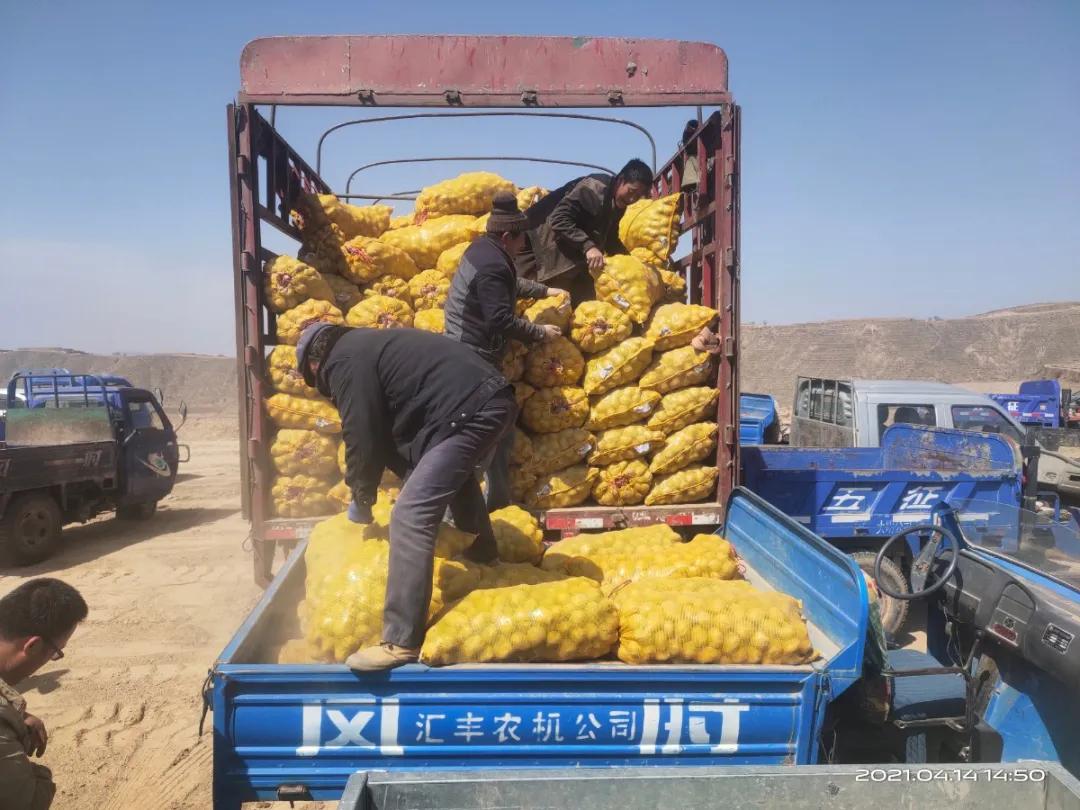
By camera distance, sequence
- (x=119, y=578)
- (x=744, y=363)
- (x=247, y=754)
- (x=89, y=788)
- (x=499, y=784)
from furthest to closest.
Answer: (x=744, y=363), (x=119, y=578), (x=89, y=788), (x=247, y=754), (x=499, y=784)

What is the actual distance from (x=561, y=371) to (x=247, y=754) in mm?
2744

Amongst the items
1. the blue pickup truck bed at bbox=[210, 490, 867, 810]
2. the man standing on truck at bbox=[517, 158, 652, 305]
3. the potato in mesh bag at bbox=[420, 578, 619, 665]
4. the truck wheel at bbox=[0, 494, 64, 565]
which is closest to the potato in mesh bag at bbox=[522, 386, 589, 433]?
the man standing on truck at bbox=[517, 158, 652, 305]

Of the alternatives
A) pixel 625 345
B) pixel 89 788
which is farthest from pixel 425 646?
pixel 89 788

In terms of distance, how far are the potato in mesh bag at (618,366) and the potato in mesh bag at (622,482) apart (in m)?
0.52

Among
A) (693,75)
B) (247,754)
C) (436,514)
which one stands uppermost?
(693,75)

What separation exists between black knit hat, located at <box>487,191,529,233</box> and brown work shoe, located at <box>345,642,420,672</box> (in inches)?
93.6

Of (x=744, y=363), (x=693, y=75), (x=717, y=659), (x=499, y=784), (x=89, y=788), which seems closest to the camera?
(x=499, y=784)

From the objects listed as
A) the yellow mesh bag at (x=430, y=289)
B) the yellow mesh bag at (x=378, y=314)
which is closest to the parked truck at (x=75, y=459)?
the yellow mesh bag at (x=378, y=314)

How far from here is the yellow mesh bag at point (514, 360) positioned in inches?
172

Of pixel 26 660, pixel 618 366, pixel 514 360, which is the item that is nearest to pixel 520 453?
pixel 514 360

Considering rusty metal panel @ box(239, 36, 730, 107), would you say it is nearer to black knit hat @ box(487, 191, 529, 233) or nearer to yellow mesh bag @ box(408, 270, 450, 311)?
black knit hat @ box(487, 191, 529, 233)

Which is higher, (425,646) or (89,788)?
(425,646)

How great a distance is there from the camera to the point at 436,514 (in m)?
2.84

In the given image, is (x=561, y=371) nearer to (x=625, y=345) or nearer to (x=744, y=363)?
(x=625, y=345)
